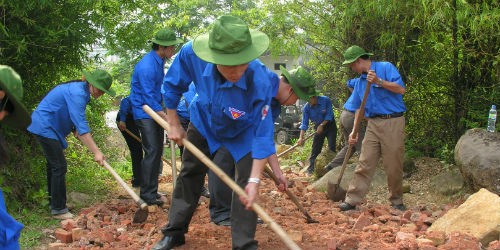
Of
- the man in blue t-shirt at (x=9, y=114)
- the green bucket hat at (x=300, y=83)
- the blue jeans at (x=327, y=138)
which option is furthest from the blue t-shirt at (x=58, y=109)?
the blue jeans at (x=327, y=138)

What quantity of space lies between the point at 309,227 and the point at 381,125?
1.58m

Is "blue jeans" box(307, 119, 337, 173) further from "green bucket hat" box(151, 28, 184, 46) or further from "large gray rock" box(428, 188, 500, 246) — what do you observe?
"large gray rock" box(428, 188, 500, 246)

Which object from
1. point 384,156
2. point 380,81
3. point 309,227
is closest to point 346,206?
point 384,156

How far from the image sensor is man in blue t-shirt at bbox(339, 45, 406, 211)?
5.78m

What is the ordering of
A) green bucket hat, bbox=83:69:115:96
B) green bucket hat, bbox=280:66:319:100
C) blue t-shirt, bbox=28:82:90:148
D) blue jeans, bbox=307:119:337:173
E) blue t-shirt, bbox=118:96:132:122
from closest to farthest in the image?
green bucket hat, bbox=280:66:319:100 → blue t-shirt, bbox=28:82:90:148 → green bucket hat, bbox=83:69:115:96 → blue t-shirt, bbox=118:96:132:122 → blue jeans, bbox=307:119:337:173

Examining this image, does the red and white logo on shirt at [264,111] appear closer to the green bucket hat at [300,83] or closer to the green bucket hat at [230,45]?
the green bucket hat at [230,45]

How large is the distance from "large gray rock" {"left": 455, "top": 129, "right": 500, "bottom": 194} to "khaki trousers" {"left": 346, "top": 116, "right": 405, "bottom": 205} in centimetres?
77

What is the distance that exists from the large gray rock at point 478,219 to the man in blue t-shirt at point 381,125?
116 centimetres

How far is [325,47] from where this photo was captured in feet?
31.7

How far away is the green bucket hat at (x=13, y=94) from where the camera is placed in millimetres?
2172

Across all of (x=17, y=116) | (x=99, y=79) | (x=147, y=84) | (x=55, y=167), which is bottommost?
(x=55, y=167)

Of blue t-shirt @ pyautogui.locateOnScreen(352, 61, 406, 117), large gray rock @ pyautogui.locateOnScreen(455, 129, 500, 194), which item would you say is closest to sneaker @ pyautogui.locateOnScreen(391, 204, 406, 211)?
large gray rock @ pyautogui.locateOnScreen(455, 129, 500, 194)

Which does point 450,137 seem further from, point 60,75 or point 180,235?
point 60,75

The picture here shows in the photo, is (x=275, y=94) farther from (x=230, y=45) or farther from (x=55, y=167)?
(x=55, y=167)
